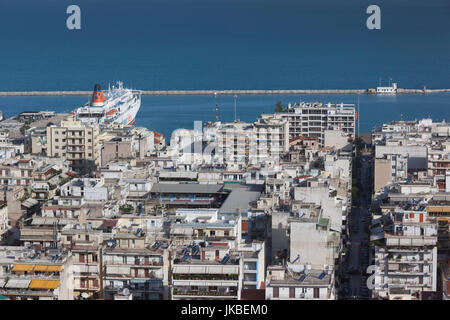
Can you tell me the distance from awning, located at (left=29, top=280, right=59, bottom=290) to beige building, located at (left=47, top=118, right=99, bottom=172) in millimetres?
9193

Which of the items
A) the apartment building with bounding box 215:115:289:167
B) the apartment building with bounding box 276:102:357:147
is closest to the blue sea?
the apartment building with bounding box 276:102:357:147

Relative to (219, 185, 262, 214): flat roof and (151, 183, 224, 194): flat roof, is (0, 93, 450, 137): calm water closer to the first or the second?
(151, 183, 224, 194): flat roof

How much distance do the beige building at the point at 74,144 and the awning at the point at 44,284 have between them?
919cm

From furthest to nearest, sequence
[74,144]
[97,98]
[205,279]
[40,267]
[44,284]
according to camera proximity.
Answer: [97,98]
[74,144]
[40,267]
[44,284]
[205,279]

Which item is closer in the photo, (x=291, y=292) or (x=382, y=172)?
(x=291, y=292)

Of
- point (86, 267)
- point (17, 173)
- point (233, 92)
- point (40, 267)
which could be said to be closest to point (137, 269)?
point (86, 267)

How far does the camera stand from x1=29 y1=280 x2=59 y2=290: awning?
7.40 meters

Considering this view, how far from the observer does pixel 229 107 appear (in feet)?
101

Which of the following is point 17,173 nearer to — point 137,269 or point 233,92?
point 137,269

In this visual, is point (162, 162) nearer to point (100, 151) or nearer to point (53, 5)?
point (100, 151)

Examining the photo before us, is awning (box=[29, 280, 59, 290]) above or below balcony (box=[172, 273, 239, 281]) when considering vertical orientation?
below

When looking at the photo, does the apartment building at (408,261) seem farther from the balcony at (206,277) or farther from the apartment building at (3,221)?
the apartment building at (3,221)

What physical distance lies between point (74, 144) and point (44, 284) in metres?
9.54
